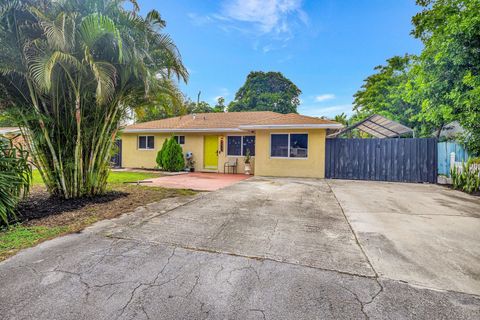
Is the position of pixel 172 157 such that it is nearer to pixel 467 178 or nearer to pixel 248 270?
pixel 248 270

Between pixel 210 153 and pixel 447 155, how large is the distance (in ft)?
37.6

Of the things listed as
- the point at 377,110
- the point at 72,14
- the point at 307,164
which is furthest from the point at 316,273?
the point at 377,110

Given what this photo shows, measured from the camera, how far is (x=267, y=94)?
3206 cm

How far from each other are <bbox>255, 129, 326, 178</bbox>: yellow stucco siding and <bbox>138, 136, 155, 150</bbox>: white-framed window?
713 centimetres

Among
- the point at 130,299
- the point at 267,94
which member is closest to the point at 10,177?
the point at 130,299

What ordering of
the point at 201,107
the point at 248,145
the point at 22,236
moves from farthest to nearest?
the point at 201,107 < the point at 248,145 < the point at 22,236

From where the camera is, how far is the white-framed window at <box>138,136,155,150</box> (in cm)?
1462

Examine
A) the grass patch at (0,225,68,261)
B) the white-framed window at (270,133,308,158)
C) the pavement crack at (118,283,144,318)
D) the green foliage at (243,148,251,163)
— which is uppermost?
the white-framed window at (270,133,308,158)

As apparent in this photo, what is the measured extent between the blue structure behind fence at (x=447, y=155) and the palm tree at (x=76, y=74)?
10.9 meters

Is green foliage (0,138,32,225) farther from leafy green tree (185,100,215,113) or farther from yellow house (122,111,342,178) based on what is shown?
leafy green tree (185,100,215,113)

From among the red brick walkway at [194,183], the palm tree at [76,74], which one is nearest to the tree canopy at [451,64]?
the red brick walkway at [194,183]

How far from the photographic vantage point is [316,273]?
8.15 ft

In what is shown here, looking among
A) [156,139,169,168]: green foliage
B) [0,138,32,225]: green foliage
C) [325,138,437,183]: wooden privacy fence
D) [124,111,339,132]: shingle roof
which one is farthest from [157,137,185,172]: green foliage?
[0,138,32,225]: green foliage

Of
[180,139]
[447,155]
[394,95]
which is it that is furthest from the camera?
[394,95]
